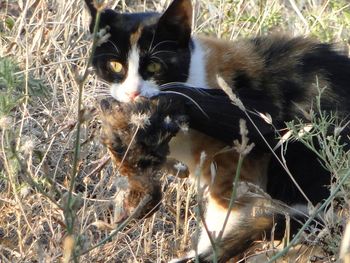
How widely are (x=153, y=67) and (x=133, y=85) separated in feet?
0.42

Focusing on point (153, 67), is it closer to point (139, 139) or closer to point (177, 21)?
point (177, 21)

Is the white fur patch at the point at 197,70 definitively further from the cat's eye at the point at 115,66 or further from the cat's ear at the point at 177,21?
the cat's eye at the point at 115,66

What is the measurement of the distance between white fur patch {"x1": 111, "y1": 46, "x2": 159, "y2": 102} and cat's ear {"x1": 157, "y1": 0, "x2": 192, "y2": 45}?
134 millimetres

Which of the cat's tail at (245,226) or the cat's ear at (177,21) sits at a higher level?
the cat's ear at (177,21)

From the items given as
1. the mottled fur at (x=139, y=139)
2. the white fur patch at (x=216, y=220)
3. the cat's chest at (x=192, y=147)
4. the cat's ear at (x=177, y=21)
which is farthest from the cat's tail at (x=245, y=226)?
the cat's ear at (x=177, y=21)

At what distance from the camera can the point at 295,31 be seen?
4.44m

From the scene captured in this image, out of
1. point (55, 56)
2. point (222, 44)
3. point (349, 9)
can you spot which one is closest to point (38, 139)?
point (55, 56)

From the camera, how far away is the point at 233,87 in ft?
10.6

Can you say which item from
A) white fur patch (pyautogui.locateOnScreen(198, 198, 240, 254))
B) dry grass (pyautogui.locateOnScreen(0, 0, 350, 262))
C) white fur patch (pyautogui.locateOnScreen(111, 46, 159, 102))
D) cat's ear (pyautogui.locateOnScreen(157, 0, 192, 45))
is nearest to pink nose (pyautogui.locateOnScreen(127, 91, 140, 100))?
white fur patch (pyautogui.locateOnScreen(111, 46, 159, 102))

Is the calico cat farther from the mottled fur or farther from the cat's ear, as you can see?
the mottled fur

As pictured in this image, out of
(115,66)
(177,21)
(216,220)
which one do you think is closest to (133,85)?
(115,66)

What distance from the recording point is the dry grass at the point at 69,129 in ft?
10.3

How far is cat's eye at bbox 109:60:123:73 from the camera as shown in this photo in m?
3.24

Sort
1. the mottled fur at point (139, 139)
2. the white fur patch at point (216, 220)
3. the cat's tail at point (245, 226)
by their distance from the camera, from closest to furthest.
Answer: the mottled fur at point (139, 139), the cat's tail at point (245, 226), the white fur patch at point (216, 220)
